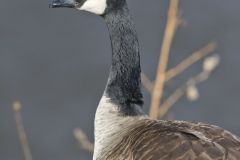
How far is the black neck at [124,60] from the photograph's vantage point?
6406 mm

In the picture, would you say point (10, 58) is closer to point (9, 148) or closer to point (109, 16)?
point (9, 148)

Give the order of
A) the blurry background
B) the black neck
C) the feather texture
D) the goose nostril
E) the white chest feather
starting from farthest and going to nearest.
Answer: the blurry background → the black neck → the goose nostril → the white chest feather → the feather texture

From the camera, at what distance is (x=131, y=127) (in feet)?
20.0

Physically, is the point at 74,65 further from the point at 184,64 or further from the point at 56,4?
the point at 56,4

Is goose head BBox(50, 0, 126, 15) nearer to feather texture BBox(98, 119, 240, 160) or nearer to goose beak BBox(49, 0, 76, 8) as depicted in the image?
goose beak BBox(49, 0, 76, 8)

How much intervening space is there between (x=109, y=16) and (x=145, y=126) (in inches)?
38.3

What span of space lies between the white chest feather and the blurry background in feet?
14.6

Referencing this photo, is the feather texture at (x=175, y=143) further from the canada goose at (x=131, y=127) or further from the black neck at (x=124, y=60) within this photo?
the black neck at (x=124, y=60)

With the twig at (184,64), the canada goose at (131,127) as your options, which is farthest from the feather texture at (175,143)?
the twig at (184,64)

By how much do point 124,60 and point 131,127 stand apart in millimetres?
613

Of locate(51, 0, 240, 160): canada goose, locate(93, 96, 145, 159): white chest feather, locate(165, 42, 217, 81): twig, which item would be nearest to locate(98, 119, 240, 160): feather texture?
locate(51, 0, 240, 160): canada goose

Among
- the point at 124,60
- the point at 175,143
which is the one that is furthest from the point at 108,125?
the point at 175,143

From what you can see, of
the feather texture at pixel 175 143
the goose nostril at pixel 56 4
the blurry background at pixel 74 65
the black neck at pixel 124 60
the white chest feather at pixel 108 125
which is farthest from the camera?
the blurry background at pixel 74 65

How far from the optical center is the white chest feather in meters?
6.09
